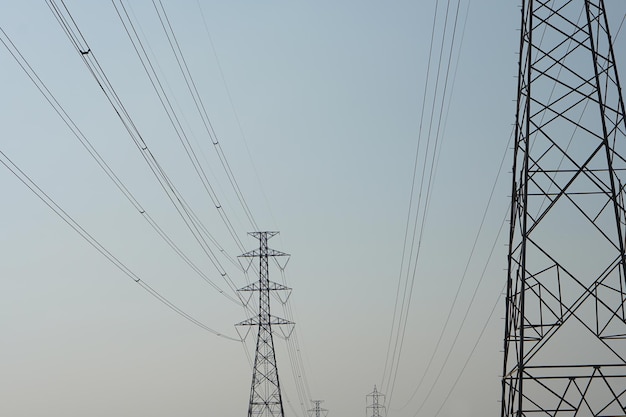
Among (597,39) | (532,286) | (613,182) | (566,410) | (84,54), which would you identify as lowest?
(566,410)

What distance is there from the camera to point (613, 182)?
25.0 meters

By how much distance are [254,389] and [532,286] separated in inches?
1270

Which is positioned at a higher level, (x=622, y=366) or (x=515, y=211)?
(x=515, y=211)

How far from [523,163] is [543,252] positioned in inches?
95.5

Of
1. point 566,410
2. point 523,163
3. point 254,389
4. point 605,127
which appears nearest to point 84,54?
point 523,163

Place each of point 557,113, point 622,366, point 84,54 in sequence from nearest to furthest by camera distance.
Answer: point 84,54 → point 622,366 → point 557,113

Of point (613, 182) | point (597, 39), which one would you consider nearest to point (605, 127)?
point (613, 182)

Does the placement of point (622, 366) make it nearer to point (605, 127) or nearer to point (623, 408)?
point (623, 408)

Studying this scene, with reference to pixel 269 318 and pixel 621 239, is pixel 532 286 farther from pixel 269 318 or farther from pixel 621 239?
pixel 269 318

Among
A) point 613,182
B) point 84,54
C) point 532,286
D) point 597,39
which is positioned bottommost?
point 532,286

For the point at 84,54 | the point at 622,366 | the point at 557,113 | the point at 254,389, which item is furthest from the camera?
the point at 254,389

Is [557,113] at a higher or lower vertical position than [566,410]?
higher

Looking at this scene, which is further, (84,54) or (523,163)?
(523,163)

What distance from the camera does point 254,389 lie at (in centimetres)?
5581
